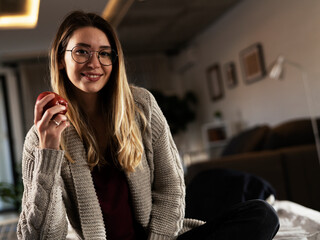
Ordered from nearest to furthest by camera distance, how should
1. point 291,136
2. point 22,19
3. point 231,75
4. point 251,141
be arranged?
point 22,19, point 291,136, point 251,141, point 231,75

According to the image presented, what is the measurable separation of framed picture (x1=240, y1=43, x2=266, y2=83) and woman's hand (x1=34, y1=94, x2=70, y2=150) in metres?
4.03

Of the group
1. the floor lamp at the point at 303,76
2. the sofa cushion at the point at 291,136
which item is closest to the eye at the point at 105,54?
the floor lamp at the point at 303,76

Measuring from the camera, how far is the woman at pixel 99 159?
1.19 metres

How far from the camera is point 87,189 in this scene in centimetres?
127

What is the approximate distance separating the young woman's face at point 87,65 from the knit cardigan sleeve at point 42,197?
0.22 m

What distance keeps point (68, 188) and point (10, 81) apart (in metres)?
6.33

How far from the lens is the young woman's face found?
1.27 meters

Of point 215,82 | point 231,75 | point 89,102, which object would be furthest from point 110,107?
point 215,82

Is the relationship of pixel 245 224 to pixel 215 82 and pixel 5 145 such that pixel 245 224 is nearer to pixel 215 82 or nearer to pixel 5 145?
pixel 215 82

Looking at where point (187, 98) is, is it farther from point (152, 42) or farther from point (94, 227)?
point (94, 227)

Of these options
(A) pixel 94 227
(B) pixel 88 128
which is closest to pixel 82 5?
Result: (B) pixel 88 128

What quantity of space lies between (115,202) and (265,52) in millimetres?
3837

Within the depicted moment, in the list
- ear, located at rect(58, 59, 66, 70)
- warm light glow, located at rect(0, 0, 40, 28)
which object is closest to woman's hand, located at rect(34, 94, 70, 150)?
ear, located at rect(58, 59, 66, 70)

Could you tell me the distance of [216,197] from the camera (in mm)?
2201
